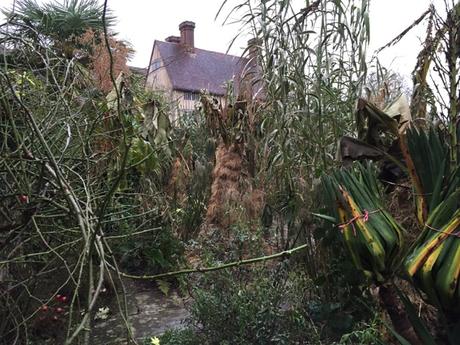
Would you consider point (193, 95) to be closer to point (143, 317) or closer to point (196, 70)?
point (196, 70)

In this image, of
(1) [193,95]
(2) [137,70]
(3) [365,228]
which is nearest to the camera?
(3) [365,228]

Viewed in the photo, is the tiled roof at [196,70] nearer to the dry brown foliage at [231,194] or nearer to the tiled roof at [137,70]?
the tiled roof at [137,70]

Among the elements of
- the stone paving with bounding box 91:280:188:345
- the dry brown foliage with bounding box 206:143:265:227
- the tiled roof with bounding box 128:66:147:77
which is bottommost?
the stone paving with bounding box 91:280:188:345

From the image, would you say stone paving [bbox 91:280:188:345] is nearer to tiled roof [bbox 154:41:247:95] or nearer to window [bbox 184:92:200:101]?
window [bbox 184:92:200:101]

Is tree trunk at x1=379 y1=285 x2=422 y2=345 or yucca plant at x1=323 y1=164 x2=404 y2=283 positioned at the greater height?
yucca plant at x1=323 y1=164 x2=404 y2=283

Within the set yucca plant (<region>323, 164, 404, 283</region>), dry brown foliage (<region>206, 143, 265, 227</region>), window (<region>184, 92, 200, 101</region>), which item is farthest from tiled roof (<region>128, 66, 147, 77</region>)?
yucca plant (<region>323, 164, 404, 283</region>)

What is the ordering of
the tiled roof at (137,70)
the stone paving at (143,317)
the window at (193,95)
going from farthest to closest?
the tiled roof at (137,70), the window at (193,95), the stone paving at (143,317)

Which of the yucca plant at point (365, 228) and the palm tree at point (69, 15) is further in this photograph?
the palm tree at point (69, 15)

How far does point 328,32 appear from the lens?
338 cm

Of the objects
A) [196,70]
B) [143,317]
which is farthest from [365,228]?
[196,70]

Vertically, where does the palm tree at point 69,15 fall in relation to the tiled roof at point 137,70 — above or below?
above

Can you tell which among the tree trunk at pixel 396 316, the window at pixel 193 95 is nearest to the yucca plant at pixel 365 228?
the tree trunk at pixel 396 316

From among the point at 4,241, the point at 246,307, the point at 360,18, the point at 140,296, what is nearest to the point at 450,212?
the point at 246,307

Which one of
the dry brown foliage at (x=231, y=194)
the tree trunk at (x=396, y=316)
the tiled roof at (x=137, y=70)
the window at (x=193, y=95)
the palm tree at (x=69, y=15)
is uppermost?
the palm tree at (x=69, y=15)
